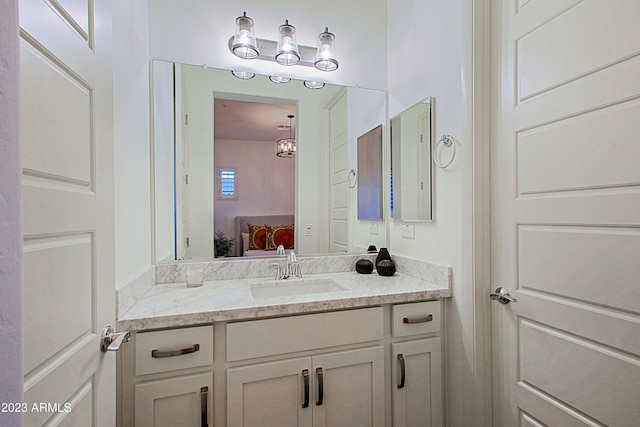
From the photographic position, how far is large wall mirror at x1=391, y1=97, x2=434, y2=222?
1.65 metres

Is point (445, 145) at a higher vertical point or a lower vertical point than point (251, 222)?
higher

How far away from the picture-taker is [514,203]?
1.24m

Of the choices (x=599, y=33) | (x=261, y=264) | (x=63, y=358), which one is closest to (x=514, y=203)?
(x=599, y=33)

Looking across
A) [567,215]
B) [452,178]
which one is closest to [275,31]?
[452,178]

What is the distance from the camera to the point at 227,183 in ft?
5.80

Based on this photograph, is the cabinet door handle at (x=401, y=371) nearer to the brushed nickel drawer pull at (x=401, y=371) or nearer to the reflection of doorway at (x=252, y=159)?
the brushed nickel drawer pull at (x=401, y=371)

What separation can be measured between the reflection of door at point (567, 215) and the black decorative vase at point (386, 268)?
1.85 feet

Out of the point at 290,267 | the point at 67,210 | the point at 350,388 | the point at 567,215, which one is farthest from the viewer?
the point at 290,267

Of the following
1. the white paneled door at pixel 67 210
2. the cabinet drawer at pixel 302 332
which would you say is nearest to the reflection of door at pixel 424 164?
the cabinet drawer at pixel 302 332

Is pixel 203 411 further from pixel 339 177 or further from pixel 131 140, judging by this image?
pixel 339 177

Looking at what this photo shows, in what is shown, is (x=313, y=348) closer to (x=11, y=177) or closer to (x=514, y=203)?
(x=514, y=203)

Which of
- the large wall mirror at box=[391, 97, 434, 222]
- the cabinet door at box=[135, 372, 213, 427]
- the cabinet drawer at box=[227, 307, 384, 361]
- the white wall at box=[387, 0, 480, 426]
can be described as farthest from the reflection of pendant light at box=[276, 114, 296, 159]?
the cabinet door at box=[135, 372, 213, 427]

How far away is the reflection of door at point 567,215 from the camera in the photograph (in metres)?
0.90

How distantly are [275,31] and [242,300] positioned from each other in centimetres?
155
